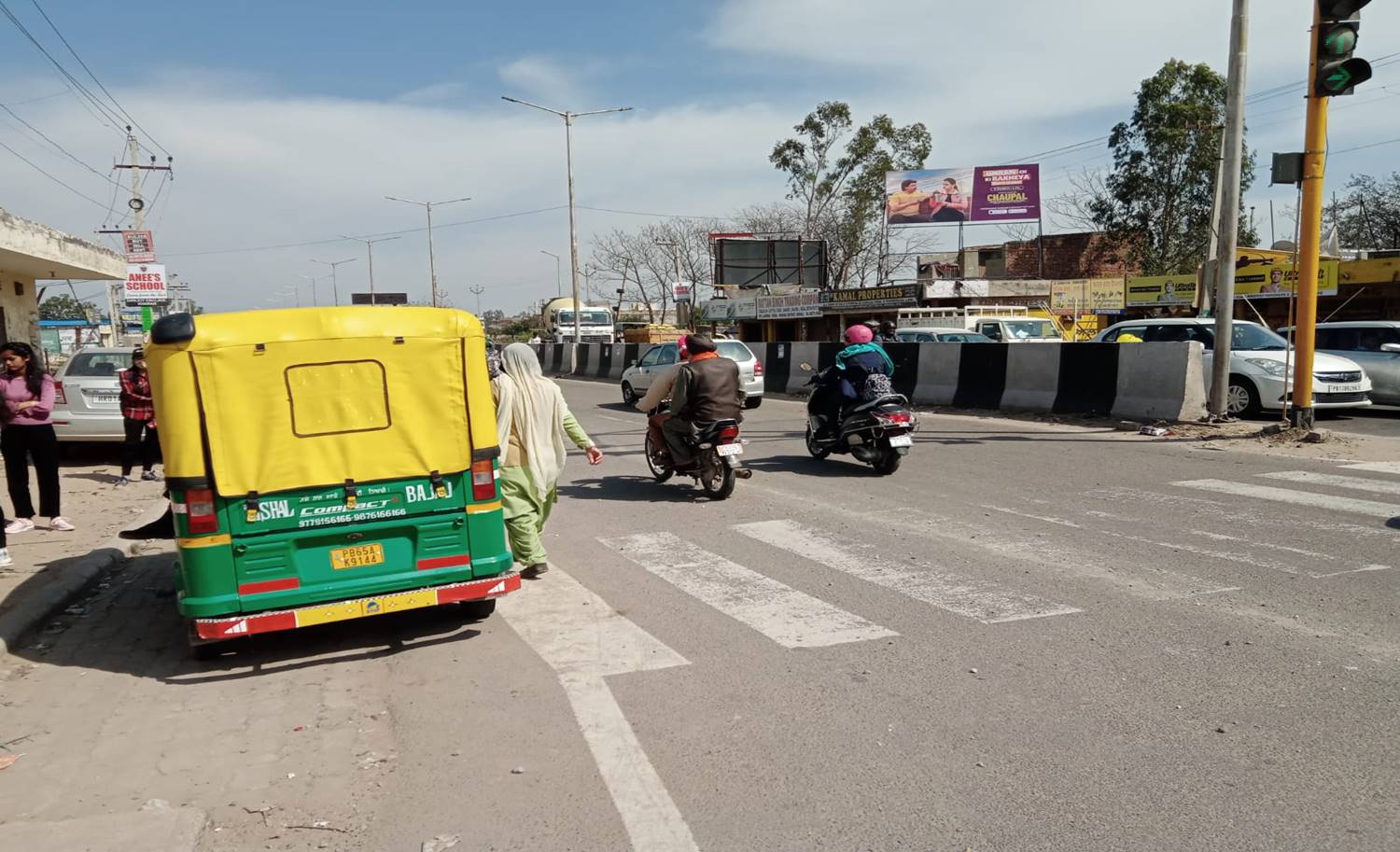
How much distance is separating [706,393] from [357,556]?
4.86m

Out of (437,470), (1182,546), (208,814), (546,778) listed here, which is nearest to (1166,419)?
(1182,546)

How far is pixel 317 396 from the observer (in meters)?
5.56

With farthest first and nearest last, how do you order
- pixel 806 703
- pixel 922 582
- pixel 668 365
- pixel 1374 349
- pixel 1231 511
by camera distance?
pixel 668 365 → pixel 1374 349 → pixel 1231 511 → pixel 922 582 → pixel 806 703

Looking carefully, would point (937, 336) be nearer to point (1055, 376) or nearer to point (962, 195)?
point (1055, 376)

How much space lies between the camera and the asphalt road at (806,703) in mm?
3701

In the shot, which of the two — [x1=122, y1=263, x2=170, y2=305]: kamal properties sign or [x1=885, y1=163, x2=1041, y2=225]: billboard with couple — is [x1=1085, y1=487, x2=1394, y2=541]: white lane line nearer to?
[x1=122, y1=263, x2=170, y2=305]: kamal properties sign

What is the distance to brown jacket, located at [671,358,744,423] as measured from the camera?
1002cm

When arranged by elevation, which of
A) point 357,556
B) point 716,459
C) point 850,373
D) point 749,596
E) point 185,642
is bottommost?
point 185,642

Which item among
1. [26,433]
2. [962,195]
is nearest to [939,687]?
[26,433]

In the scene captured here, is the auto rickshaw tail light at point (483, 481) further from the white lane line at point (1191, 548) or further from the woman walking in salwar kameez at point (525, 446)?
the white lane line at point (1191, 548)

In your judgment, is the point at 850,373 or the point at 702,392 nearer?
the point at 702,392

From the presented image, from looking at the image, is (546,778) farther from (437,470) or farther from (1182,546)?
(1182,546)

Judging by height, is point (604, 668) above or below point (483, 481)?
below

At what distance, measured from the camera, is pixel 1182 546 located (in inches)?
295
